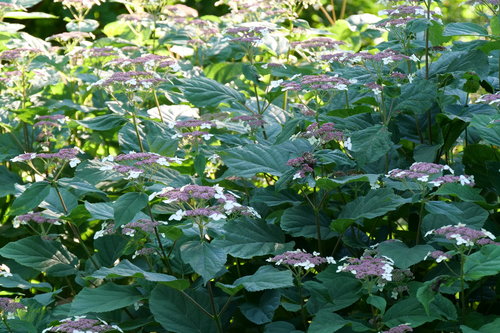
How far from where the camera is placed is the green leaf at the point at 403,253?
2.06m

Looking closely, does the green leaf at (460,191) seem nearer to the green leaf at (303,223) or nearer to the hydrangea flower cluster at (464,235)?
the hydrangea flower cluster at (464,235)

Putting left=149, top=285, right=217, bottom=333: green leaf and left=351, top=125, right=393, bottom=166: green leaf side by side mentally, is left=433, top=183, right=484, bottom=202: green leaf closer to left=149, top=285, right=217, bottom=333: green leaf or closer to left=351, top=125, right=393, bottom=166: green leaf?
left=351, top=125, right=393, bottom=166: green leaf

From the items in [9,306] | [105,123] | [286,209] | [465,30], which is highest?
[465,30]

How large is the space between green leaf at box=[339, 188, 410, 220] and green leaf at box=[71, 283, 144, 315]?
0.70 metres

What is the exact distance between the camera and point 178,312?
2.17 metres

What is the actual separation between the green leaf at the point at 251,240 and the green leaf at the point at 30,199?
1.90 feet

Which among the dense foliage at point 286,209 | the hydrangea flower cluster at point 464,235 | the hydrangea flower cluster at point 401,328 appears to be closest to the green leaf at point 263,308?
the dense foliage at point 286,209

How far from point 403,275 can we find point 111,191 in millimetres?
1425

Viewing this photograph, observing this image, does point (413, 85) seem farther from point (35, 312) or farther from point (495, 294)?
point (35, 312)

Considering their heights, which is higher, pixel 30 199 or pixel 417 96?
pixel 417 96

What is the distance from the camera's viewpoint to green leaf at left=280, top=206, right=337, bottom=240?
91.9 inches

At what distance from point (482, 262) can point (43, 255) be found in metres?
1.50

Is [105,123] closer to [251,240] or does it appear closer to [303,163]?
[251,240]

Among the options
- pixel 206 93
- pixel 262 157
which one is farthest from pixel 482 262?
pixel 206 93
